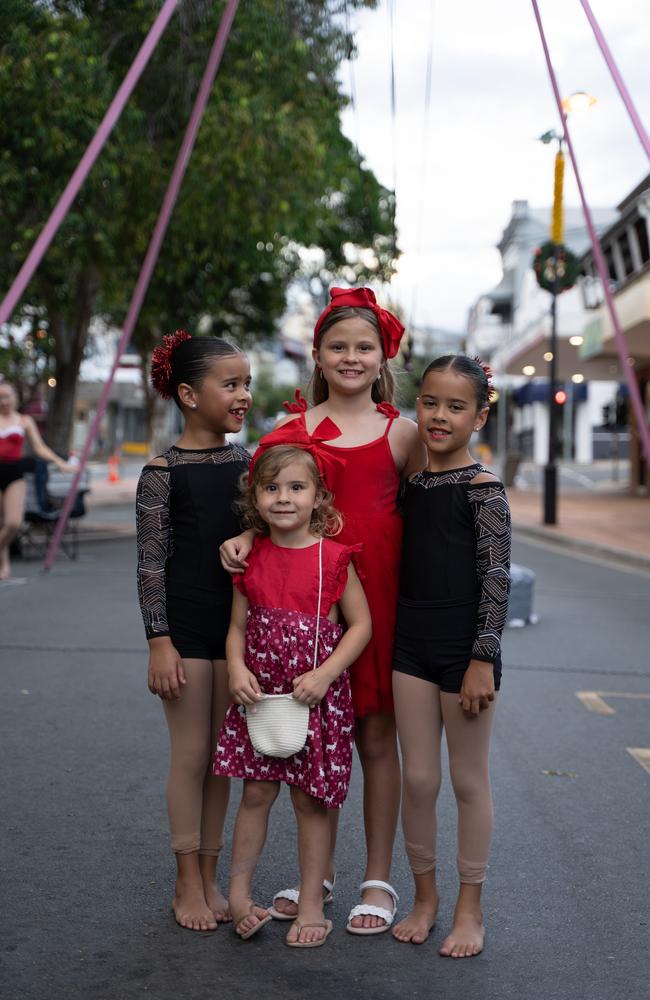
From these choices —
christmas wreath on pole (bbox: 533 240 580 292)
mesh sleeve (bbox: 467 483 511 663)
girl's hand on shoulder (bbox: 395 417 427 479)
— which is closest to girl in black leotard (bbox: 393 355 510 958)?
mesh sleeve (bbox: 467 483 511 663)

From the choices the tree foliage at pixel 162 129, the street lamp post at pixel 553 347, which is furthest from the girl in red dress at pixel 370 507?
the street lamp post at pixel 553 347

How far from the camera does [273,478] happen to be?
3.66 metres

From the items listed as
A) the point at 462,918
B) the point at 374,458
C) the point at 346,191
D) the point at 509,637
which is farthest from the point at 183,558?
the point at 346,191

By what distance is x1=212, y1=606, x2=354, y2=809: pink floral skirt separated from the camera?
11.8ft

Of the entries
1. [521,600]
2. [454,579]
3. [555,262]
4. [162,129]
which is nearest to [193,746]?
[454,579]

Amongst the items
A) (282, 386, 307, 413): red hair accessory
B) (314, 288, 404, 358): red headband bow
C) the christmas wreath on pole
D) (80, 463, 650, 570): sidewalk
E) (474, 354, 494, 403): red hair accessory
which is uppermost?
the christmas wreath on pole

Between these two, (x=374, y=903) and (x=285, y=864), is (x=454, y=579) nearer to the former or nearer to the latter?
(x=374, y=903)

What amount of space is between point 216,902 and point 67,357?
66.0ft

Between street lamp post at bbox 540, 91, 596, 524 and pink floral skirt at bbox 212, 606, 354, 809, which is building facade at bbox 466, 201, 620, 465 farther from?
pink floral skirt at bbox 212, 606, 354, 809

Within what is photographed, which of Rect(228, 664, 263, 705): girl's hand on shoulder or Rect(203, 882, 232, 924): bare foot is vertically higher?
Rect(228, 664, 263, 705): girl's hand on shoulder

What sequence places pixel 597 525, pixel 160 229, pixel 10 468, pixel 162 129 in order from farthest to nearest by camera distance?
pixel 597 525 → pixel 162 129 → pixel 10 468 → pixel 160 229

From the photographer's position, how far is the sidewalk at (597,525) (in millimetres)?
18719

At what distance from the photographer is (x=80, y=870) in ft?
13.8

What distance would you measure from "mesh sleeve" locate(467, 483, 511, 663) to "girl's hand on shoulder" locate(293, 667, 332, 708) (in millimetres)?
445
